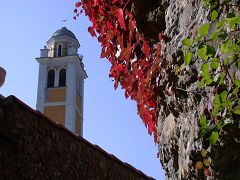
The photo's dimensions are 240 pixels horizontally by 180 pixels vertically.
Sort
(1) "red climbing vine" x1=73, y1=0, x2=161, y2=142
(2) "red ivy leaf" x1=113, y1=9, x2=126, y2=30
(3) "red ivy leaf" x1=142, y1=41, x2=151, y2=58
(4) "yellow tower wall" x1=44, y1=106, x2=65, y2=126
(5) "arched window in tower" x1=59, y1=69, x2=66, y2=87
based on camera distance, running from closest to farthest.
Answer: (1) "red climbing vine" x1=73, y1=0, x2=161, y2=142 < (3) "red ivy leaf" x1=142, y1=41, x2=151, y2=58 < (2) "red ivy leaf" x1=113, y1=9, x2=126, y2=30 < (4) "yellow tower wall" x1=44, y1=106, x2=65, y2=126 < (5) "arched window in tower" x1=59, y1=69, x2=66, y2=87

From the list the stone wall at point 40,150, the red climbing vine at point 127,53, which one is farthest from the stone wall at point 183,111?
the stone wall at point 40,150

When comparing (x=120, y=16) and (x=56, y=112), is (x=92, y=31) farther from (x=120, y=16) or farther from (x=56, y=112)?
(x=56, y=112)

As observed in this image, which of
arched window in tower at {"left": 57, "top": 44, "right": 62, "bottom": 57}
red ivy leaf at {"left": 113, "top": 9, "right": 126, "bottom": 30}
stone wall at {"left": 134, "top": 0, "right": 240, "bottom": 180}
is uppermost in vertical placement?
arched window in tower at {"left": 57, "top": 44, "right": 62, "bottom": 57}

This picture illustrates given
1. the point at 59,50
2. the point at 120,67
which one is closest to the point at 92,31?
the point at 120,67

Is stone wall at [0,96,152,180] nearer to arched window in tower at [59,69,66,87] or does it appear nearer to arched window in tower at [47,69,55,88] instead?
arched window in tower at [59,69,66,87]

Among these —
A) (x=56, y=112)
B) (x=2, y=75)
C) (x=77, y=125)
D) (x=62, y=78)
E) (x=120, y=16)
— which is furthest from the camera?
(x=62, y=78)

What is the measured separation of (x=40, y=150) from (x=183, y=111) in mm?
3770

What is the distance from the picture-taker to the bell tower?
128ft

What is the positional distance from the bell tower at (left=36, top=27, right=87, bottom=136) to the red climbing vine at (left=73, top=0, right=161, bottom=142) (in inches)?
1375

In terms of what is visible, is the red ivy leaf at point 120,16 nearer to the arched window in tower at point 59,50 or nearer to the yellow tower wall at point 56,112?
the yellow tower wall at point 56,112

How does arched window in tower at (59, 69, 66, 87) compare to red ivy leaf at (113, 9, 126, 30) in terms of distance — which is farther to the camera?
arched window in tower at (59, 69, 66, 87)

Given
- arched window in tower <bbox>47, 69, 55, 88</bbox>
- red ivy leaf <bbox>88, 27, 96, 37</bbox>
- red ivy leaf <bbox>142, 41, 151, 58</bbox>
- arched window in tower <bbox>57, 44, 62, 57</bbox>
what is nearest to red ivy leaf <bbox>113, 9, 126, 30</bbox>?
red ivy leaf <bbox>142, 41, 151, 58</bbox>

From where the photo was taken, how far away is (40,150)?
5.39m

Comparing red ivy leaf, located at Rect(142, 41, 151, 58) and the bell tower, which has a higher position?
the bell tower
